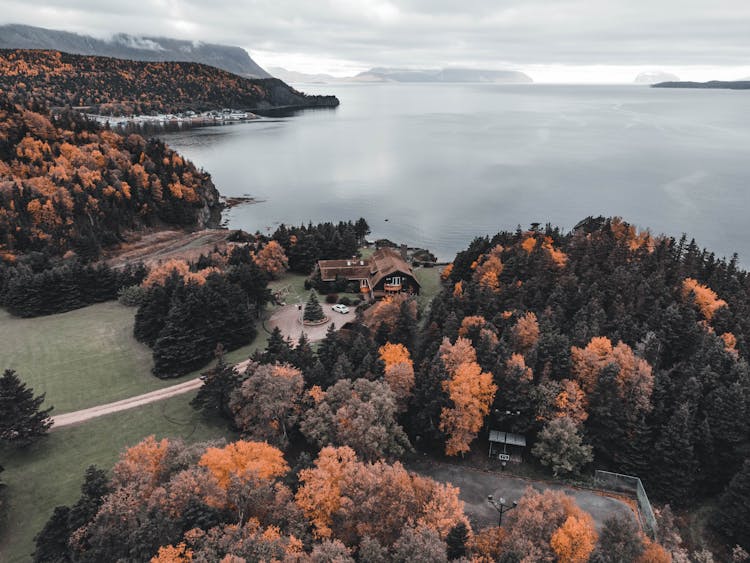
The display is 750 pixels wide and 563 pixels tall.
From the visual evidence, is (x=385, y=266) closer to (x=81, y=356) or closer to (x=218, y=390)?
(x=218, y=390)

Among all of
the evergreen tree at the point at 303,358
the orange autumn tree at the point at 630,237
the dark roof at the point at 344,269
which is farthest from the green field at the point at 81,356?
the orange autumn tree at the point at 630,237

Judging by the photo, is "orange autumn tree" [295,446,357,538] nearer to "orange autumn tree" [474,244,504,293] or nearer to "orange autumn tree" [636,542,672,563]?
"orange autumn tree" [636,542,672,563]

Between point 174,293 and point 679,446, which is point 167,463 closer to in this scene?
point 174,293

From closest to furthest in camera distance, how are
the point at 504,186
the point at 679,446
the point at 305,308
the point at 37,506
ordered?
the point at 37,506 < the point at 679,446 < the point at 305,308 < the point at 504,186

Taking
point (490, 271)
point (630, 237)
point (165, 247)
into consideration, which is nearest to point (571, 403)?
point (490, 271)

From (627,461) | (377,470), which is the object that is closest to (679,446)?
(627,461)
